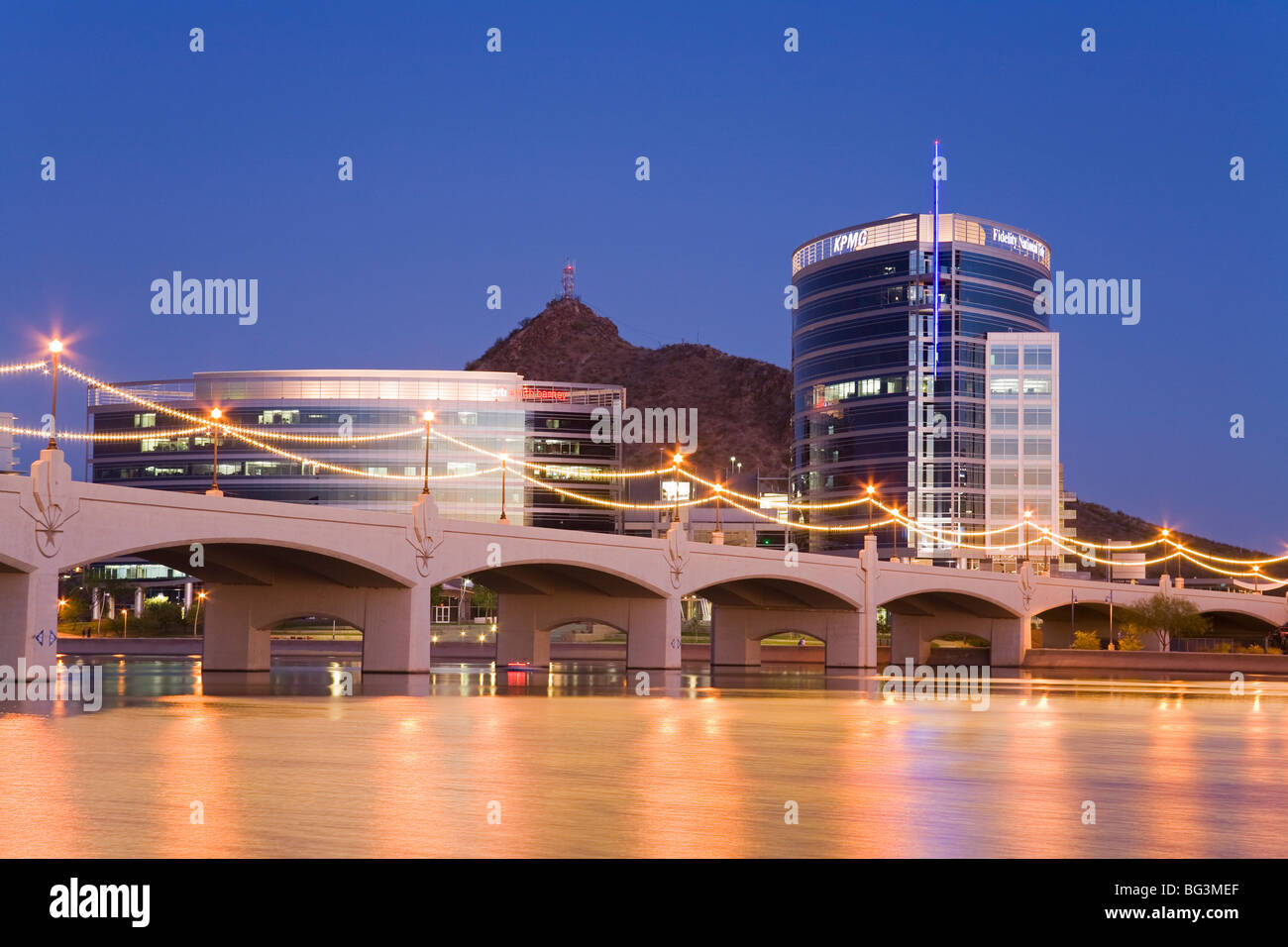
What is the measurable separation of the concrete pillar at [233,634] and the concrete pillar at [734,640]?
34568mm

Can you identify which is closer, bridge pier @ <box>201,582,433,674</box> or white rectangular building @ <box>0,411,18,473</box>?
white rectangular building @ <box>0,411,18,473</box>

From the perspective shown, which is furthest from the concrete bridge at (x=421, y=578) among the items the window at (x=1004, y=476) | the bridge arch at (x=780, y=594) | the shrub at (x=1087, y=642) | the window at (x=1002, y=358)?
the window at (x=1002, y=358)

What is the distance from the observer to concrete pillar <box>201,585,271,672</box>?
57.9 metres

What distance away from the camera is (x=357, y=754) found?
20891 millimetres

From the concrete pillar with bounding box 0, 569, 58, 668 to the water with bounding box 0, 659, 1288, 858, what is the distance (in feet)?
14.5

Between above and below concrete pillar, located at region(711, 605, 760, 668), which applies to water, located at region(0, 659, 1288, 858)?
above

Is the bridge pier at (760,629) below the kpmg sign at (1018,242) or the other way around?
below

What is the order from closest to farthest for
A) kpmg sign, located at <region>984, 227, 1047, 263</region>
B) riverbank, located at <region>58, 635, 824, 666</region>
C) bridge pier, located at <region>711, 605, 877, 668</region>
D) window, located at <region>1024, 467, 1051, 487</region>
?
1. bridge pier, located at <region>711, 605, 877, 668</region>
2. riverbank, located at <region>58, 635, 824, 666</region>
3. window, located at <region>1024, 467, 1051, 487</region>
4. kpmg sign, located at <region>984, 227, 1047, 263</region>

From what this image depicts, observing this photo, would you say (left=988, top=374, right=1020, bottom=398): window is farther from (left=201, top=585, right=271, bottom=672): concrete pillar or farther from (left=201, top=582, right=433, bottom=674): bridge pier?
(left=201, top=585, right=271, bottom=672): concrete pillar

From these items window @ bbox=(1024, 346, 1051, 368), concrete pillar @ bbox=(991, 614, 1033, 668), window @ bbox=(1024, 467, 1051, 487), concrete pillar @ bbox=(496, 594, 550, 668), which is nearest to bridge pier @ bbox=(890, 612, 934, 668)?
concrete pillar @ bbox=(991, 614, 1033, 668)

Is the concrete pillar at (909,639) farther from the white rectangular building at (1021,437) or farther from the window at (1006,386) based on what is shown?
the window at (1006,386)

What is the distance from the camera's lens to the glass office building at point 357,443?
140000 mm

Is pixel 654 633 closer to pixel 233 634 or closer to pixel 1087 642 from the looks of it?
pixel 233 634
